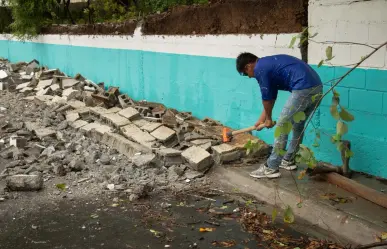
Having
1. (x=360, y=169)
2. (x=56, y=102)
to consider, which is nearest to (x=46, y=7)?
(x=56, y=102)

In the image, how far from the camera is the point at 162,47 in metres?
8.43

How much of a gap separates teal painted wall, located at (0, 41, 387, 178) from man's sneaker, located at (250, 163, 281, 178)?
723mm

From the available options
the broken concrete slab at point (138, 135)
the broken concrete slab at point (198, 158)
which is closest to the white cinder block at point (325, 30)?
the broken concrete slab at point (198, 158)

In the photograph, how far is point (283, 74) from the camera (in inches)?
197

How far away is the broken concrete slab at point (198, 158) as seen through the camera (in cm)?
573

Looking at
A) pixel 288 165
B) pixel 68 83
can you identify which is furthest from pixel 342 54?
pixel 68 83

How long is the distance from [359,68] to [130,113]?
4.19 meters

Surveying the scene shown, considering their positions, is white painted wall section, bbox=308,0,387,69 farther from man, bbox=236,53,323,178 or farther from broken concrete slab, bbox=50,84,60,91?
broken concrete slab, bbox=50,84,60,91

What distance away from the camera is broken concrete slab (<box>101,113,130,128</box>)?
7273 millimetres

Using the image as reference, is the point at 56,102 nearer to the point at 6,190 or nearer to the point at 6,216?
the point at 6,190

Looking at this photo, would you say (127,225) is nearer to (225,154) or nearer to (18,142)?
(225,154)

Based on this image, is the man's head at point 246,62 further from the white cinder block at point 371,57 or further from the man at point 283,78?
the white cinder block at point 371,57

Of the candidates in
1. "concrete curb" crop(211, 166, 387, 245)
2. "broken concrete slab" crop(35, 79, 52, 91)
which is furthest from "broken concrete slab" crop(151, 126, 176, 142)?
"broken concrete slab" crop(35, 79, 52, 91)

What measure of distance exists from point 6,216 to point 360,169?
13.8ft
